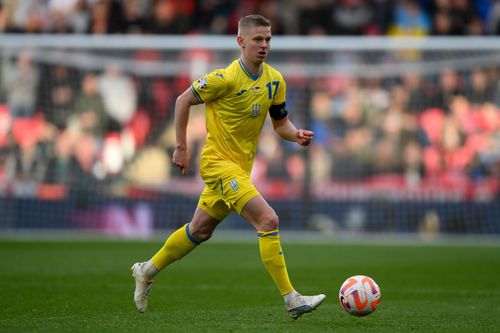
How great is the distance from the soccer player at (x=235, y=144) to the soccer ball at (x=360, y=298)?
0.39m

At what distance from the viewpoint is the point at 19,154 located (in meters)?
17.7

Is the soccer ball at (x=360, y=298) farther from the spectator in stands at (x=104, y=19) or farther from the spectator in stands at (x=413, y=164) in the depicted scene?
the spectator in stands at (x=104, y=19)

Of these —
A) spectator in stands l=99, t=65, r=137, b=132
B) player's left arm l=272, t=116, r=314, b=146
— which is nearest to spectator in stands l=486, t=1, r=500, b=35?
spectator in stands l=99, t=65, r=137, b=132

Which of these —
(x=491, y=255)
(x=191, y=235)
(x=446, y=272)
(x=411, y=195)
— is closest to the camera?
(x=191, y=235)

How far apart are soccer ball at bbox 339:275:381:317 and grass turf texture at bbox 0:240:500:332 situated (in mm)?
99

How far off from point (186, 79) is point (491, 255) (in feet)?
23.8

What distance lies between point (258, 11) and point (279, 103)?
12.4 meters

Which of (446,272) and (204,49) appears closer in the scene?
(446,272)

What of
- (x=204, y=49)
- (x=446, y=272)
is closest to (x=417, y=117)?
(x=204, y=49)

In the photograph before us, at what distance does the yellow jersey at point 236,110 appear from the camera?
7.03 metres

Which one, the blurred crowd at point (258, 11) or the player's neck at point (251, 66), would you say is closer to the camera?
the player's neck at point (251, 66)

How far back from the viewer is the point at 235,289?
915 centimetres

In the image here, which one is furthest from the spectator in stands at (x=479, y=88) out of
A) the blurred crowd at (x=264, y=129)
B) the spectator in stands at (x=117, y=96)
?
the spectator in stands at (x=117, y=96)

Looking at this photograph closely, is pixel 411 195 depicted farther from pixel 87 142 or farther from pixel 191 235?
pixel 191 235
